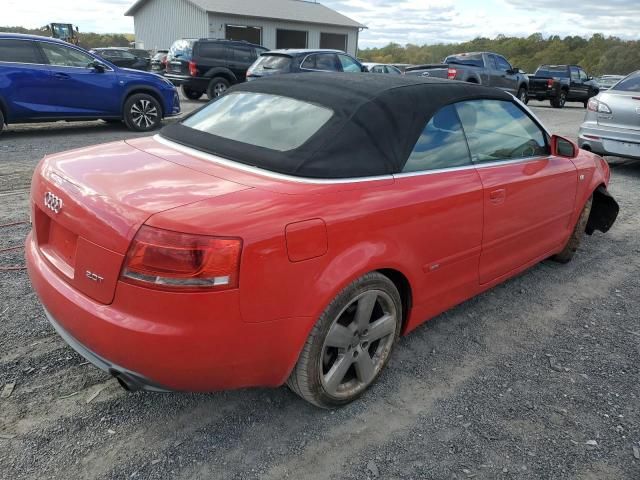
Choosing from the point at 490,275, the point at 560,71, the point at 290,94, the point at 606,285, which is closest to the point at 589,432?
the point at 490,275

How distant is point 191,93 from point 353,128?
48.5ft

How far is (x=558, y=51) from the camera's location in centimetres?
6931

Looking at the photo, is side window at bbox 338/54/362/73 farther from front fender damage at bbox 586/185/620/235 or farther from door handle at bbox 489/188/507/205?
door handle at bbox 489/188/507/205

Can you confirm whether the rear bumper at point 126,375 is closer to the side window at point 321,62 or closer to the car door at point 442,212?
the car door at point 442,212

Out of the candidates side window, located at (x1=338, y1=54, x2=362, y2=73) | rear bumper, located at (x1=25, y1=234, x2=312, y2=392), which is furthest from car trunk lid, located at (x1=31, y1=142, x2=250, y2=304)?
side window, located at (x1=338, y1=54, x2=362, y2=73)

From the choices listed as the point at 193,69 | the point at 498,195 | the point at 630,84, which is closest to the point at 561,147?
the point at 498,195

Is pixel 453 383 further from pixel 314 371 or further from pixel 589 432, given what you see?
pixel 314 371

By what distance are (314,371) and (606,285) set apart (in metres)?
2.96

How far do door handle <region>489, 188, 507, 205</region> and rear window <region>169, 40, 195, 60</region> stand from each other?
13.9 metres

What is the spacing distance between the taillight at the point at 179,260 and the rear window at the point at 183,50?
14660 mm

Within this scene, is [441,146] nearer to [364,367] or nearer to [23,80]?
[364,367]

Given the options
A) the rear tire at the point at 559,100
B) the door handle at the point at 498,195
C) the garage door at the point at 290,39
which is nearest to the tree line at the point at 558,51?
the garage door at the point at 290,39

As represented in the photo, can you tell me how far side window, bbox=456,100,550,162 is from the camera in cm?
311

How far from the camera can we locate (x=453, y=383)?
9.25ft
